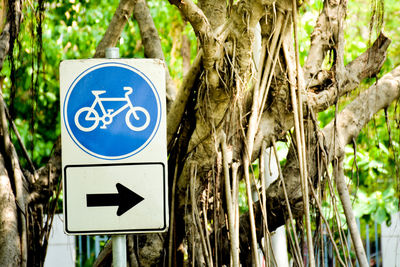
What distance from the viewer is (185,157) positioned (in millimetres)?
3885

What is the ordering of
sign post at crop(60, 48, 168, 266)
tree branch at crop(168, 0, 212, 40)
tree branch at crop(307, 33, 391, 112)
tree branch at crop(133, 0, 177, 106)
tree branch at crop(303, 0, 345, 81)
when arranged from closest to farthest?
1. sign post at crop(60, 48, 168, 266)
2. tree branch at crop(168, 0, 212, 40)
3. tree branch at crop(307, 33, 391, 112)
4. tree branch at crop(303, 0, 345, 81)
5. tree branch at crop(133, 0, 177, 106)

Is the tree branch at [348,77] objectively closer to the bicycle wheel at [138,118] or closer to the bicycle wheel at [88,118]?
the bicycle wheel at [138,118]

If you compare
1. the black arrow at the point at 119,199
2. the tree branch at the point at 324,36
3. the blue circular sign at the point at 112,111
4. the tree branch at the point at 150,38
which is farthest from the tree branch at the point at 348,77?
the black arrow at the point at 119,199

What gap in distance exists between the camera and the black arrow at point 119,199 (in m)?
2.78

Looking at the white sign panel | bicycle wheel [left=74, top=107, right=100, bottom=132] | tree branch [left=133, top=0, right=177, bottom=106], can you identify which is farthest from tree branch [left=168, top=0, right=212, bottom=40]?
tree branch [left=133, top=0, right=177, bottom=106]

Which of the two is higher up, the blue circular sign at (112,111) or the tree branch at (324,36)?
the tree branch at (324,36)

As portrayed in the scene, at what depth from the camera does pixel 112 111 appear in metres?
2.84

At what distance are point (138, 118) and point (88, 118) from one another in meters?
0.23

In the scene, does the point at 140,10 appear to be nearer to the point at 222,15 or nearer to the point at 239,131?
the point at 222,15

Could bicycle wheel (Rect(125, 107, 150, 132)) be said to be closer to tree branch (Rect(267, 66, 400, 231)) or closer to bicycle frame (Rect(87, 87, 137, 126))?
bicycle frame (Rect(87, 87, 137, 126))

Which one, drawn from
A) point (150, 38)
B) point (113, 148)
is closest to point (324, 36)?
point (150, 38)

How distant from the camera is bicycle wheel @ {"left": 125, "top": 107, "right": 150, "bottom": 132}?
283cm

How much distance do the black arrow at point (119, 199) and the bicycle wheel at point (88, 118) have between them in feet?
0.97

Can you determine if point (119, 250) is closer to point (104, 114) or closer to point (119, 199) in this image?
point (119, 199)
